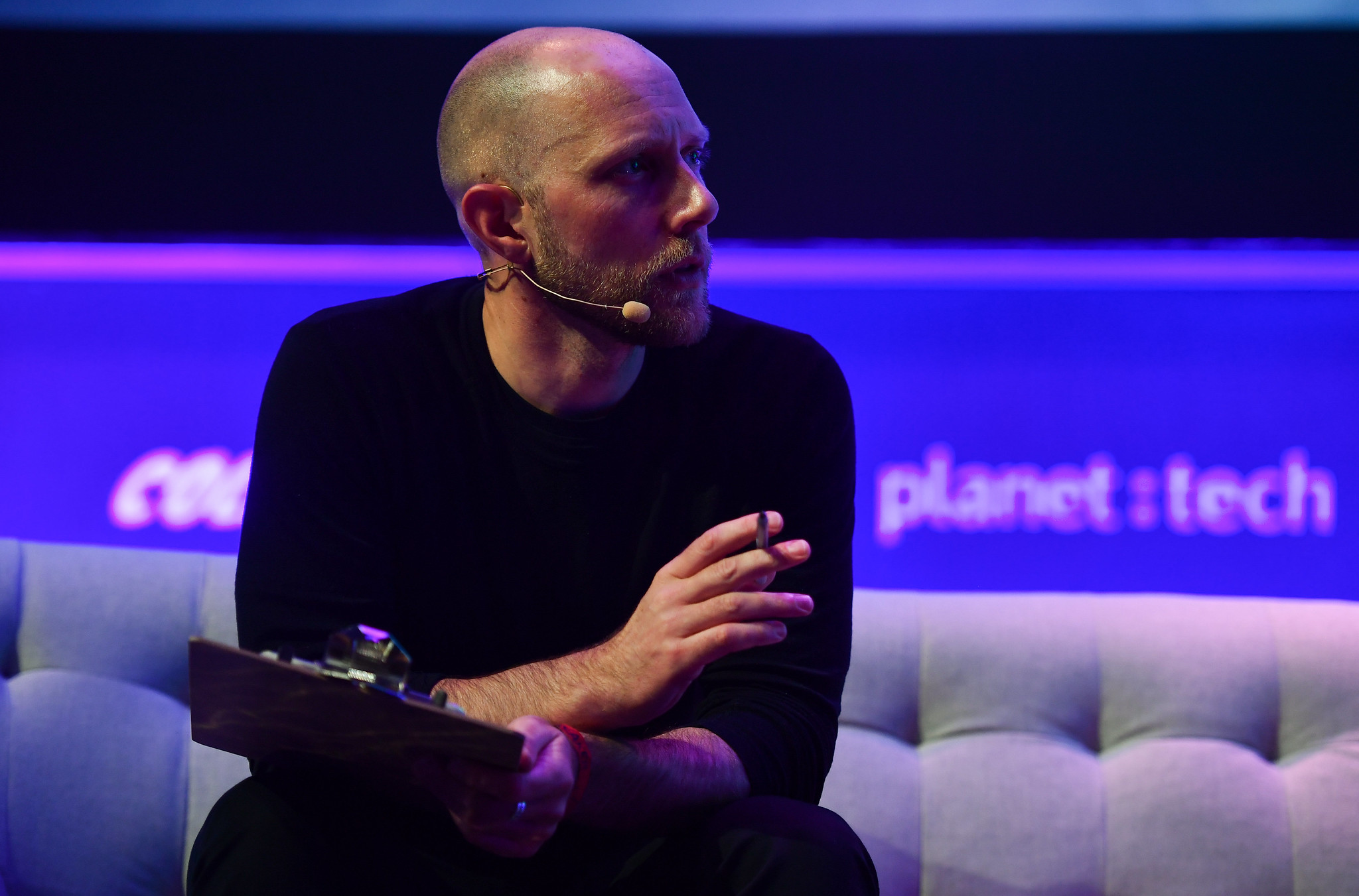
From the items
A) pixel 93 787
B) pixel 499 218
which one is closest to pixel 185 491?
pixel 93 787

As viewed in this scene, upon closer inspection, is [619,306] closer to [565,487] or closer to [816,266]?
[565,487]

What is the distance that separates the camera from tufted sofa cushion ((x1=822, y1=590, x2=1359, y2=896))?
1.69 m

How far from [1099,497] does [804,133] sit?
829 millimetres

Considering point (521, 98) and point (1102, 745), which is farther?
point (1102, 745)

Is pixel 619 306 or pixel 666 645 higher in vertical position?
pixel 619 306

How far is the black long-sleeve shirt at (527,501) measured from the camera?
4.22 ft

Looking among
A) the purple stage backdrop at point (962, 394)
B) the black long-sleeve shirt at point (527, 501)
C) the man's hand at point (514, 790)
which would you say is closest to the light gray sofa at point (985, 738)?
the purple stage backdrop at point (962, 394)

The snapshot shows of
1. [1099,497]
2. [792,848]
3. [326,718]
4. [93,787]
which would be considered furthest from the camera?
[1099,497]

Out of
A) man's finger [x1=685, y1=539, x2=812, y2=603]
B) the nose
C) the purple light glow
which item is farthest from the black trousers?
the purple light glow

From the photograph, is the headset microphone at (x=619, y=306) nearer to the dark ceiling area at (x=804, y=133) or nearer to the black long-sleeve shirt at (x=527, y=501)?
the black long-sleeve shirt at (x=527, y=501)

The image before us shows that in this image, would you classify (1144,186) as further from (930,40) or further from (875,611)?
(875,611)

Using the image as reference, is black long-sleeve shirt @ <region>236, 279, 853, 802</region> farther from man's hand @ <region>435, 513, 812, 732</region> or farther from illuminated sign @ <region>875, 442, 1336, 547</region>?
illuminated sign @ <region>875, 442, 1336, 547</region>

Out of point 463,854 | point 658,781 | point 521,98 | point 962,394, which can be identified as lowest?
point 463,854

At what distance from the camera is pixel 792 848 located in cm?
104
